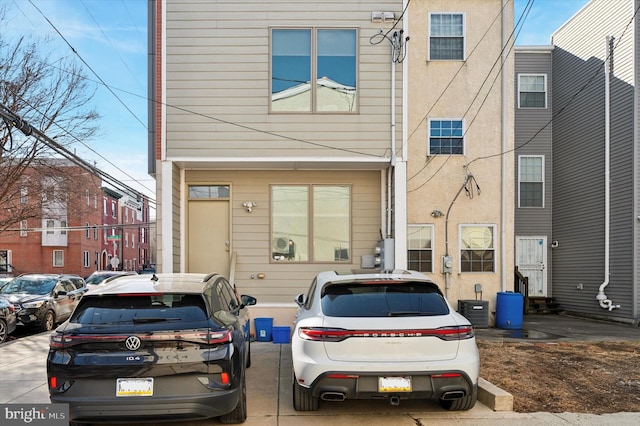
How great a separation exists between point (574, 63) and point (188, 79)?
12.5 meters

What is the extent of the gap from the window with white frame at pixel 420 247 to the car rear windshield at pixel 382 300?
626cm

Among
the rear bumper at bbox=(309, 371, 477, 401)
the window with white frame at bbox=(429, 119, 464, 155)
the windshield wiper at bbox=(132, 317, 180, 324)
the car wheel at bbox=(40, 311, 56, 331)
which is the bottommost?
the car wheel at bbox=(40, 311, 56, 331)

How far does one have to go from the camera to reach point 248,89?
1023 cm

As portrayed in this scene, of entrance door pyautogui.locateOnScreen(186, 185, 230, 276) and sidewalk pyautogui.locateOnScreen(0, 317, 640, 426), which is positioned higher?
entrance door pyautogui.locateOnScreen(186, 185, 230, 276)

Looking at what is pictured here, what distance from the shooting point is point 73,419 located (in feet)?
14.1

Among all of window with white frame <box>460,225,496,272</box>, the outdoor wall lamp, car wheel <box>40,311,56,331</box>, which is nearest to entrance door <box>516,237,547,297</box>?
window with white frame <box>460,225,496,272</box>

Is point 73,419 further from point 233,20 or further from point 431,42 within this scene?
point 431,42

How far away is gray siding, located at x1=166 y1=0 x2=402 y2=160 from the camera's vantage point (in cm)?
1016

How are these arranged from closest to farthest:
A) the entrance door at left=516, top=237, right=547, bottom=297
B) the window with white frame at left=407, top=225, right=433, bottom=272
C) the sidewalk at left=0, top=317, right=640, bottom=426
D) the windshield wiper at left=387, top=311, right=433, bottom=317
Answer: the windshield wiper at left=387, top=311, right=433, bottom=317
the sidewalk at left=0, top=317, right=640, bottom=426
the window with white frame at left=407, top=225, right=433, bottom=272
the entrance door at left=516, top=237, right=547, bottom=297

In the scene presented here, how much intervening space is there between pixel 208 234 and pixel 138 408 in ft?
22.9

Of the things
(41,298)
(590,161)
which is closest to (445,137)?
(590,161)

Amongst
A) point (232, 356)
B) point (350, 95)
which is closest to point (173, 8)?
point (350, 95)

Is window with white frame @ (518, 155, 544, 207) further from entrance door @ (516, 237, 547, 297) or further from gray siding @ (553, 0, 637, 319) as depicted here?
entrance door @ (516, 237, 547, 297)

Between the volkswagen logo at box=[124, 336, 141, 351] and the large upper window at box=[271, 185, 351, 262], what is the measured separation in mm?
6647
